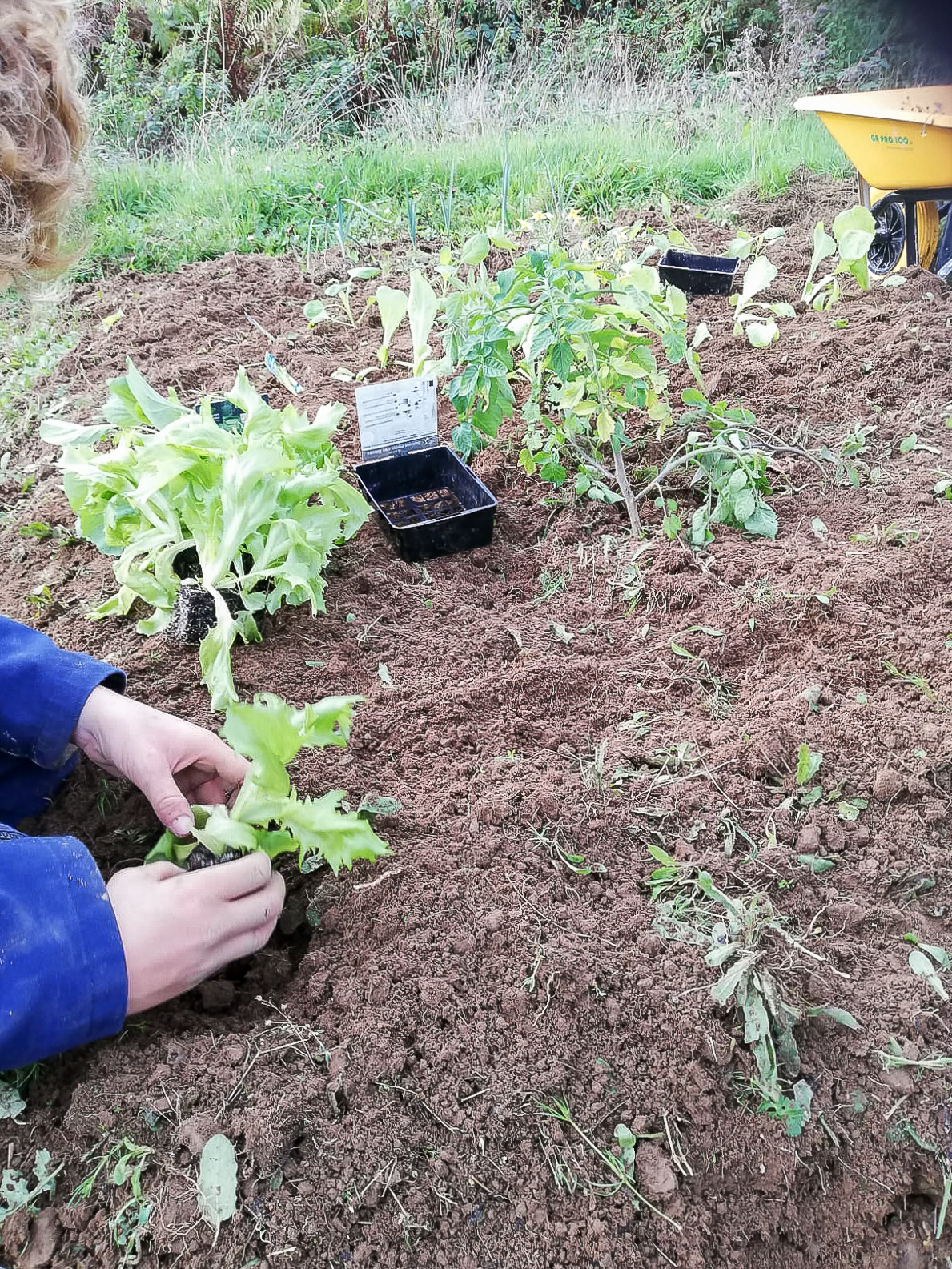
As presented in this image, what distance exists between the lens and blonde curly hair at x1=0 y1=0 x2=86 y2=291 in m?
1.26

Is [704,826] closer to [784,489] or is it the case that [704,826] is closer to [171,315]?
[784,489]

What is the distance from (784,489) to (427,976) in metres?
1.37

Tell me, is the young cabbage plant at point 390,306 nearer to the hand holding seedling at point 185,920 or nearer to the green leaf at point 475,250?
the green leaf at point 475,250

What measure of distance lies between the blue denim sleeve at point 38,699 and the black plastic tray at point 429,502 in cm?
72

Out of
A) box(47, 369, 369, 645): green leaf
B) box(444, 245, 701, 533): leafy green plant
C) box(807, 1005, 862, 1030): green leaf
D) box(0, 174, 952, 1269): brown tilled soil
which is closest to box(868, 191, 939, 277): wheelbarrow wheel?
box(0, 174, 952, 1269): brown tilled soil

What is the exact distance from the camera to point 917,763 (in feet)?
4.54

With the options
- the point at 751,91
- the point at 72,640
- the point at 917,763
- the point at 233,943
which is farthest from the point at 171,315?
the point at 751,91

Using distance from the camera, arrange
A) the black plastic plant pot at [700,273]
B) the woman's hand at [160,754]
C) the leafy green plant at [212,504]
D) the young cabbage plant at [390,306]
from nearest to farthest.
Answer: the woman's hand at [160,754], the leafy green plant at [212,504], the young cabbage plant at [390,306], the black plastic plant pot at [700,273]

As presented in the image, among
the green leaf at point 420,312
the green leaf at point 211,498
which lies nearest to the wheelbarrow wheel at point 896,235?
the green leaf at point 420,312

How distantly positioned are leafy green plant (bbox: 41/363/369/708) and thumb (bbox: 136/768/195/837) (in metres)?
0.20

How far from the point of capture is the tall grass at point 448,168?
150 inches

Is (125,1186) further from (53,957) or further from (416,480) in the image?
(416,480)

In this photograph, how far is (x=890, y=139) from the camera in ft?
8.82

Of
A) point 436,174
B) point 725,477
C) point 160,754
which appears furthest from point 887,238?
point 160,754
